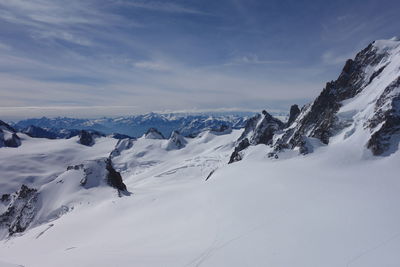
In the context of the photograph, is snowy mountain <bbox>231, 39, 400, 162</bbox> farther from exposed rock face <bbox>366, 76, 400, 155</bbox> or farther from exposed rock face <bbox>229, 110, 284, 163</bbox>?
exposed rock face <bbox>229, 110, 284, 163</bbox>

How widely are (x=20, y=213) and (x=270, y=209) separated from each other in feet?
206

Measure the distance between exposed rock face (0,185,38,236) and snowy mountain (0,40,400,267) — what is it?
0.94ft

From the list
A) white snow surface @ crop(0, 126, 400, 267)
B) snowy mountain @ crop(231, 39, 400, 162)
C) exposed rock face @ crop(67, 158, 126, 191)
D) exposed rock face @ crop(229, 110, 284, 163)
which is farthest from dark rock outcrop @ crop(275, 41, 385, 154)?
exposed rock face @ crop(67, 158, 126, 191)

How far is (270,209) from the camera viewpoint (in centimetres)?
2631

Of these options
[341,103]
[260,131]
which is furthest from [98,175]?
[260,131]

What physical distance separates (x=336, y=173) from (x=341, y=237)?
794 inches

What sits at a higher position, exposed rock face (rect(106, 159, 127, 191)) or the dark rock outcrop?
the dark rock outcrop

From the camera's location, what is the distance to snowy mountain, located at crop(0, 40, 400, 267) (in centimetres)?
1750

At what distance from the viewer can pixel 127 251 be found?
67.8 ft

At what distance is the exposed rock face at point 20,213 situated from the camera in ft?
186

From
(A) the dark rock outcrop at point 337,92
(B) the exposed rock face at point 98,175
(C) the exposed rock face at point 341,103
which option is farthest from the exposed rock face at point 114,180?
(C) the exposed rock face at point 341,103

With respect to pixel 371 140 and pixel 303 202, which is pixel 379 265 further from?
pixel 371 140

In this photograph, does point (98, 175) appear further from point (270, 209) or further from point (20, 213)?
point (270, 209)

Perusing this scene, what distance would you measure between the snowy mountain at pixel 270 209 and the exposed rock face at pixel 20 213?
0.29 metres
